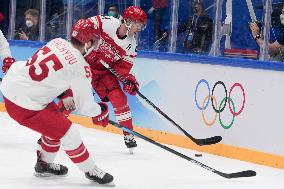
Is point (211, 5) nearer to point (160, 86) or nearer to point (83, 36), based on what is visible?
point (160, 86)

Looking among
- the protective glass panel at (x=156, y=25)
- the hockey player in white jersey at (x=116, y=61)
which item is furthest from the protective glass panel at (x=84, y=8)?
the hockey player in white jersey at (x=116, y=61)

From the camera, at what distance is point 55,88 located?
3.19m

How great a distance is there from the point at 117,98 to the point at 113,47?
1.14ft

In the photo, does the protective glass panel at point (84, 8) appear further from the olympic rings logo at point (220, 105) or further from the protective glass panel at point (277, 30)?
the protective glass panel at point (277, 30)

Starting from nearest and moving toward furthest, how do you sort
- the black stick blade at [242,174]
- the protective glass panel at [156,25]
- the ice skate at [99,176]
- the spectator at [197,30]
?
the ice skate at [99,176]
the black stick blade at [242,174]
the spectator at [197,30]
the protective glass panel at [156,25]

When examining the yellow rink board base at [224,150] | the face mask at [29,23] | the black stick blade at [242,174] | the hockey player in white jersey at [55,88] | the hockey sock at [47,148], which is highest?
the face mask at [29,23]

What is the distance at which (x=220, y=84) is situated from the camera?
4641 millimetres

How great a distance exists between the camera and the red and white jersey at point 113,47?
4488mm

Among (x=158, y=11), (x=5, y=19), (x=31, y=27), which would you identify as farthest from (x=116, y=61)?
(x=5, y=19)

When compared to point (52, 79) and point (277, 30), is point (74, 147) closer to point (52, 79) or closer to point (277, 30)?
point (52, 79)

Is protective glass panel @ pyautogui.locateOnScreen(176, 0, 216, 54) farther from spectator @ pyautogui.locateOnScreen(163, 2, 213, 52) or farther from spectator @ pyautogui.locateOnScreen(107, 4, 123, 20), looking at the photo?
spectator @ pyautogui.locateOnScreen(107, 4, 123, 20)

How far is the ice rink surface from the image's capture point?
3.47m

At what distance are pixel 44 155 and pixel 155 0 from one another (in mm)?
2557

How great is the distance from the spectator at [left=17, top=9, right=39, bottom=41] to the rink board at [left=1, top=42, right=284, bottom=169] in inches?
65.8
